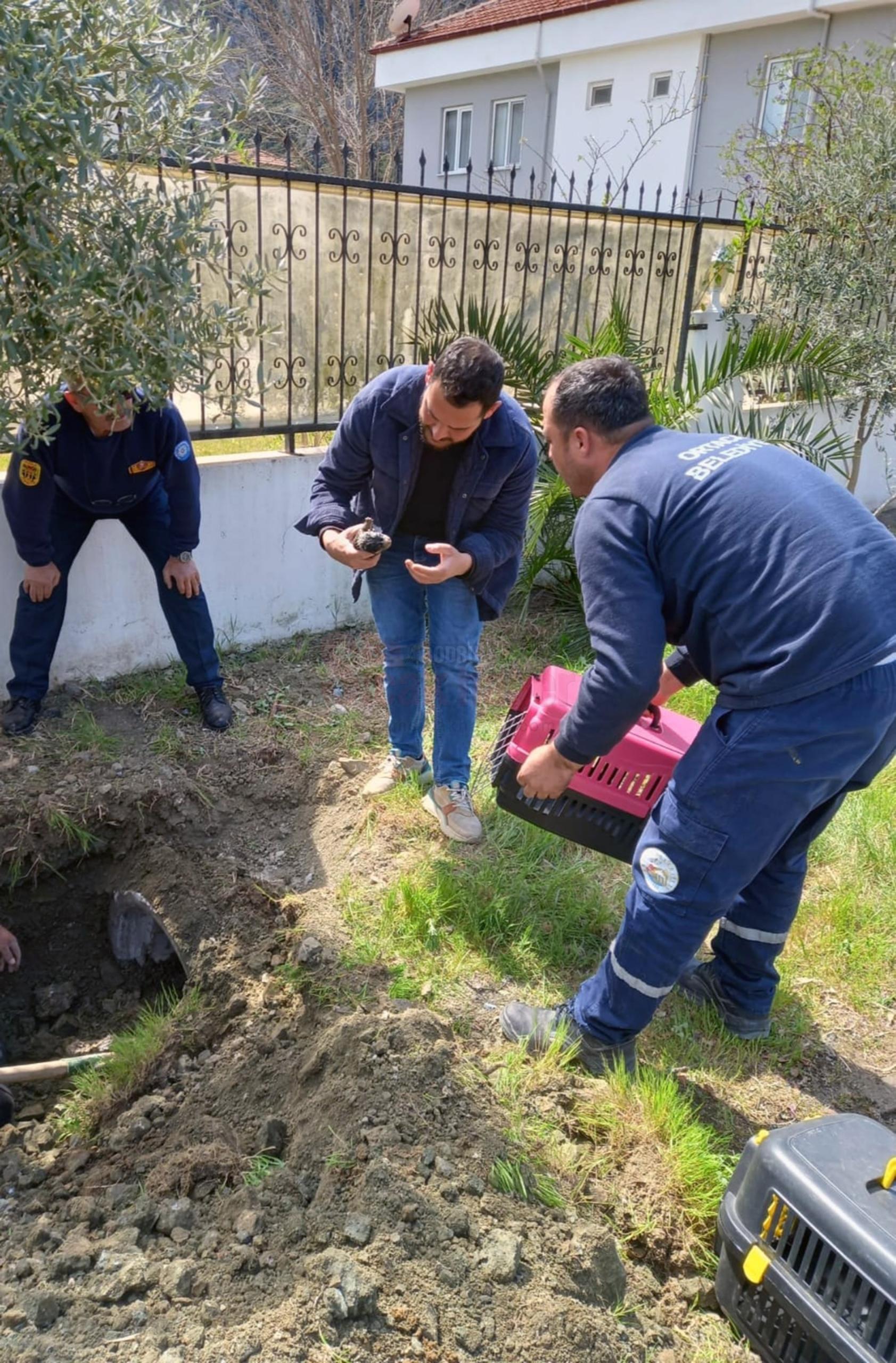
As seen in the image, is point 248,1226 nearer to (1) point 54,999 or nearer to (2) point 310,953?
(2) point 310,953

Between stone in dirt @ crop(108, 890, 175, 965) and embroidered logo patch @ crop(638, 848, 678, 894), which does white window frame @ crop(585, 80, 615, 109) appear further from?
embroidered logo patch @ crop(638, 848, 678, 894)

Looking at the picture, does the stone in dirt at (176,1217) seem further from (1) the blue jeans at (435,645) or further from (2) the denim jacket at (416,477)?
(2) the denim jacket at (416,477)

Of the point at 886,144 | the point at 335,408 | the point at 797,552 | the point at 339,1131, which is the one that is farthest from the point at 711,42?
the point at 339,1131

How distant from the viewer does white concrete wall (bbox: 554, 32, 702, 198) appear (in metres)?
15.4

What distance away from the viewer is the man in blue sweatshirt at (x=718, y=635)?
2.33 metres

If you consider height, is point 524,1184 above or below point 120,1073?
above

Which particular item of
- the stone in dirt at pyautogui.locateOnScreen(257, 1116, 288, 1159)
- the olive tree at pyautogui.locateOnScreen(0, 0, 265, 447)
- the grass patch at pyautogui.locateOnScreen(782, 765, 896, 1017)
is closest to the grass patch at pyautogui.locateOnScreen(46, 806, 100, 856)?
the stone in dirt at pyautogui.locateOnScreen(257, 1116, 288, 1159)

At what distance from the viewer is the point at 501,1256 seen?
2078mm

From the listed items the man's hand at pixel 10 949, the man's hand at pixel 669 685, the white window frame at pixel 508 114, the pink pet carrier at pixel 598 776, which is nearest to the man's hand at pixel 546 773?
the pink pet carrier at pixel 598 776

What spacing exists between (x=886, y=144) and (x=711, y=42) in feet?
33.0

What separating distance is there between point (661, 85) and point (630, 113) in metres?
0.62

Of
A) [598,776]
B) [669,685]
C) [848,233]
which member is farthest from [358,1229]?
[848,233]

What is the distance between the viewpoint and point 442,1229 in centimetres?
212

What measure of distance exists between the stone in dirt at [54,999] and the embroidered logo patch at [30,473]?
1.98 m
